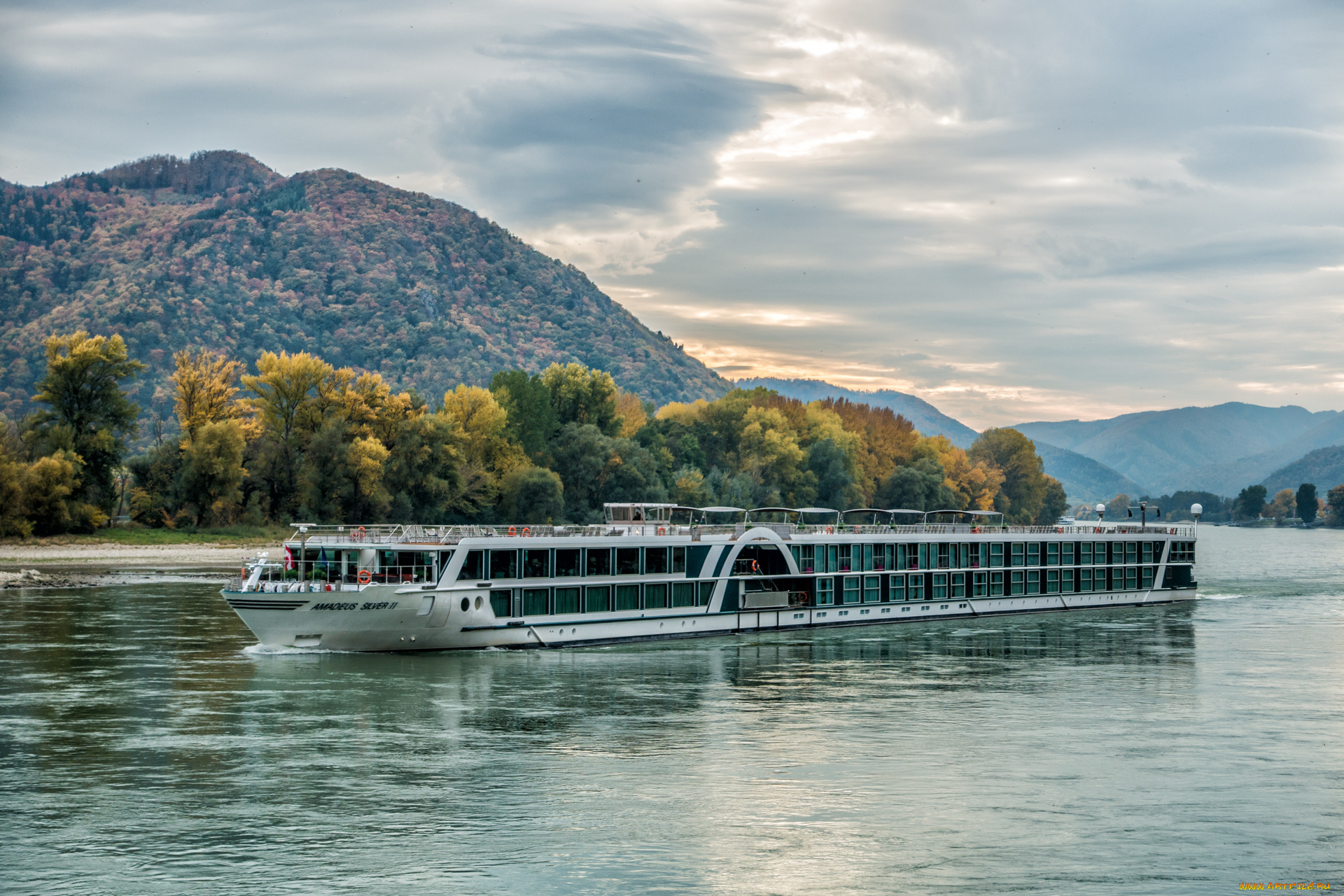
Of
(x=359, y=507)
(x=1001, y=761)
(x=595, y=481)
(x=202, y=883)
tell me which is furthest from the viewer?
(x=595, y=481)

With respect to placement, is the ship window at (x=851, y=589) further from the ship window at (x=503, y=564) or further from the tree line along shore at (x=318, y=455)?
the tree line along shore at (x=318, y=455)

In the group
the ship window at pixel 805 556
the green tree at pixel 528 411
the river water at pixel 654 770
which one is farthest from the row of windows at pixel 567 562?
the green tree at pixel 528 411

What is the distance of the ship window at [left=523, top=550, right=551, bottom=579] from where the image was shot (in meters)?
49.8

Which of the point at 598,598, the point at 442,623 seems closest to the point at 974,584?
the point at 598,598

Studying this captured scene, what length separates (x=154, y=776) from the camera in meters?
28.9

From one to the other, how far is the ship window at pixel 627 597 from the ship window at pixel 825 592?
41.4 feet

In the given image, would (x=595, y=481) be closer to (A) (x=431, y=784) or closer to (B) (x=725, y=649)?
(B) (x=725, y=649)

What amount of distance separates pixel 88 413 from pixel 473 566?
67.6 meters

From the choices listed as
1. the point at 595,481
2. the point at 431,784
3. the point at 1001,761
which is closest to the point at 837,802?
the point at 1001,761

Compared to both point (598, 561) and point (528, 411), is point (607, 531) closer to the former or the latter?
point (598, 561)

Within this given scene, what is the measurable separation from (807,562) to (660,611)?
1056 centimetres

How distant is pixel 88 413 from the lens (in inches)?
3994

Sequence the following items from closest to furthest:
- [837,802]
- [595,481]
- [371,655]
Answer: [837,802], [371,655], [595,481]

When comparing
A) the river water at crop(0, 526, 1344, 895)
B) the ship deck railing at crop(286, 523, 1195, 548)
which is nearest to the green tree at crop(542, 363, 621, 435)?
the ship deck railing at crop(286, 523, 1195, 548)
